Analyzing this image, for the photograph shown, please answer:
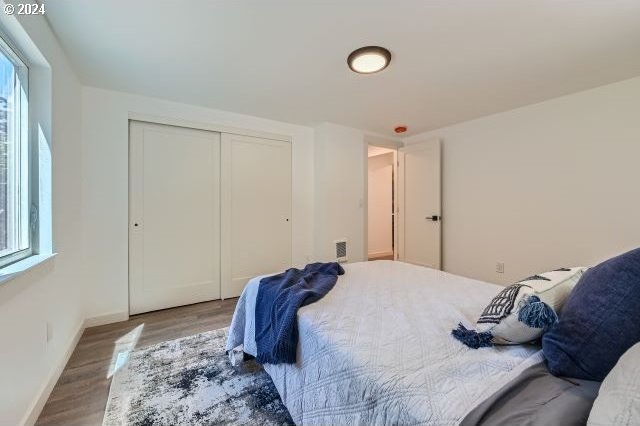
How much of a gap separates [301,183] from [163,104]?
1.91 m

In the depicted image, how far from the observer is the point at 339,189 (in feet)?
12.8

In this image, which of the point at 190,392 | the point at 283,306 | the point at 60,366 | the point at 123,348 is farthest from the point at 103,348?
the point at 283,306

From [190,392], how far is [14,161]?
5.54 feet

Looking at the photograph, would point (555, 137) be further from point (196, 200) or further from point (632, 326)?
point (196, 200)

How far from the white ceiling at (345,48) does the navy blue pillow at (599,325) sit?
1625 mm

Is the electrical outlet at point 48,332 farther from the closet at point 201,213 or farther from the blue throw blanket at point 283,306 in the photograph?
the blue throw blanket at point 283,306

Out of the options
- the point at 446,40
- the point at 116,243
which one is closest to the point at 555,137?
the point at 446,40

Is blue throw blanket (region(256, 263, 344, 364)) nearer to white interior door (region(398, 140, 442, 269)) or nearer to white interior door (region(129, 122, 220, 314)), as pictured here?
white interior door (region(129, 122, 220, 314))

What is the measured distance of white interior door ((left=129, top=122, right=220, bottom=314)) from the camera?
2.90 meters

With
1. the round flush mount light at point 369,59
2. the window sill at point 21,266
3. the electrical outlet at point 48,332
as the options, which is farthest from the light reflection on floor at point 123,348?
the round flush mount light at point 369,59

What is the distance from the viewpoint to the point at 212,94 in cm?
287

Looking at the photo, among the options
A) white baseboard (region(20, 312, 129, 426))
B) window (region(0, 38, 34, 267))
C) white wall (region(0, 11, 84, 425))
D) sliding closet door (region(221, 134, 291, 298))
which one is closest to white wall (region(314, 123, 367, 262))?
sliding closet door (region(221, 134, 291, 298))

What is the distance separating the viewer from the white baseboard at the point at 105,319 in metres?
2.59

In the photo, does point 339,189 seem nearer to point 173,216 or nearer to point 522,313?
point 173,216
